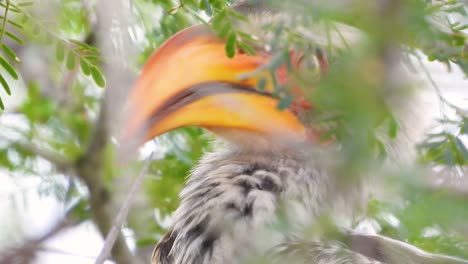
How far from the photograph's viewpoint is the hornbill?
6.29 ft

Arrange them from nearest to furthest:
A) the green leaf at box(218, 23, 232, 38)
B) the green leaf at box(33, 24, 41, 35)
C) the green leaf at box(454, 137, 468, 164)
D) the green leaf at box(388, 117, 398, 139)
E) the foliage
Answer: the foliage, the green leaf at box(388, 117, 398, 139), the green leaf at box(454, 137, 468, 164), the green leaf at box(218, 23, 232, 38), the green leaf at box(33, 24, 41, 35)

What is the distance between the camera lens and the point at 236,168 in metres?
2.22

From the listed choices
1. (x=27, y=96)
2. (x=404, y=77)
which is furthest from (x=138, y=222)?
(x=404, y=77)

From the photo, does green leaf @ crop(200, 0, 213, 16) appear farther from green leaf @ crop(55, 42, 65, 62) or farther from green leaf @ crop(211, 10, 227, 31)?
green leaf @ crop(55, 42, 65, 62)

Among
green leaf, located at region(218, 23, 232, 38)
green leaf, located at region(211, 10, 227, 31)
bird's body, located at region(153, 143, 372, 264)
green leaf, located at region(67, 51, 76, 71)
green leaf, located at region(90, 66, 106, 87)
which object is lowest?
bird's body, located at region(153, 143, 372, 264)

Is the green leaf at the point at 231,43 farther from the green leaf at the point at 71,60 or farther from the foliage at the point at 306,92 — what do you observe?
the green leaf at the point at 71,60

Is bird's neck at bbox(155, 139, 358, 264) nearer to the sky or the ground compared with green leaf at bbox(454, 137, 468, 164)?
nearer to the ground

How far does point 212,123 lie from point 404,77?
4.09 feet

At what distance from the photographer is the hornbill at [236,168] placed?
6.29 ft

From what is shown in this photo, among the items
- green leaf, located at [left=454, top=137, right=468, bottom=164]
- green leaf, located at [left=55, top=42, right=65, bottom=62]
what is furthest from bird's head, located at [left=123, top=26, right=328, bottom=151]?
green leaf, located at [left=454, top=137, right=468, bottom=164]

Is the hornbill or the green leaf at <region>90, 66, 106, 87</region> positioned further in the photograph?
the green leaf at <region>90, 66, 106, 87</region>

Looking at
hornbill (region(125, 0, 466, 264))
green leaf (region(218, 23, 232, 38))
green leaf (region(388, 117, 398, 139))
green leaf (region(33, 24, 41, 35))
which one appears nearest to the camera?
green leaf (region(388, 117, 398, 139))

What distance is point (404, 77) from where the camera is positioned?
0.90 meters

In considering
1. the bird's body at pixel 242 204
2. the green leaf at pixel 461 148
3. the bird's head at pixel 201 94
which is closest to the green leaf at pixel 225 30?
the bird's head at pixel 201 94
